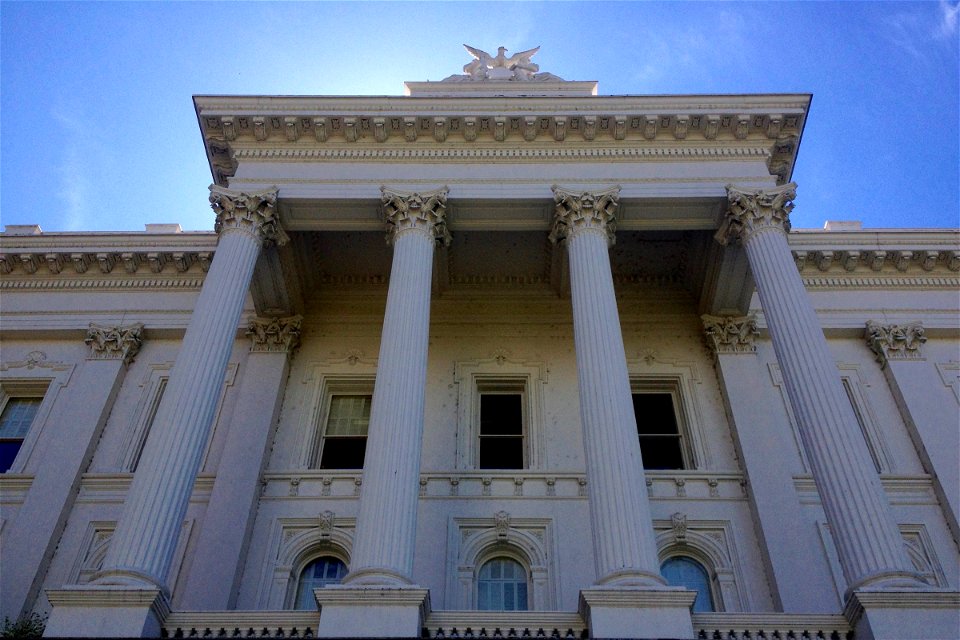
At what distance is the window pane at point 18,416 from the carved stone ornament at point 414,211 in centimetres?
919

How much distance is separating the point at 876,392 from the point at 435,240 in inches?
389

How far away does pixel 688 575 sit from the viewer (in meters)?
16.0

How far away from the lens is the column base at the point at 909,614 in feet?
35.3

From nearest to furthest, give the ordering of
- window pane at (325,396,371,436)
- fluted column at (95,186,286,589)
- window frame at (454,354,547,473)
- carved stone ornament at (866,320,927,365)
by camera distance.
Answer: fluted column at (95,186,286,589), window frame at (454,354,547,473), window pane at (325,396,371,436), carved stone ornament at (866,320,927,365)

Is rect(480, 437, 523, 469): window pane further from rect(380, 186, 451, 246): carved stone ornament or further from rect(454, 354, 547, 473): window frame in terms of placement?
rect(380, 186, 451, 246): carved stone ornament

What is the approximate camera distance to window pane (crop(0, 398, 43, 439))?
1883 cm

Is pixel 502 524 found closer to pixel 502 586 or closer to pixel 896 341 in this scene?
pixel 502 586

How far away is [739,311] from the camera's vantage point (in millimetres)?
19172

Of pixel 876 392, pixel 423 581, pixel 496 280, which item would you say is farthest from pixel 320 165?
pixel 876 392

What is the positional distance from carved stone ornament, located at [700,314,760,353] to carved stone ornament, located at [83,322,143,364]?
12.8 meters

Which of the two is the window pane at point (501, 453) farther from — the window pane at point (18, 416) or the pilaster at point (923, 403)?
the window pane at point (18, 416)

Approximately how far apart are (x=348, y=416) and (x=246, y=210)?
504 cm

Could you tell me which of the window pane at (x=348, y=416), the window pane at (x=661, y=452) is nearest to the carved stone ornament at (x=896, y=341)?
the window pane at (x=661, y=452)

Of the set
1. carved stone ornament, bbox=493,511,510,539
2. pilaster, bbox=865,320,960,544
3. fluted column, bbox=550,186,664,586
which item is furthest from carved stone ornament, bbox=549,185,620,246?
pilaster, bbox=865,320,960,544
